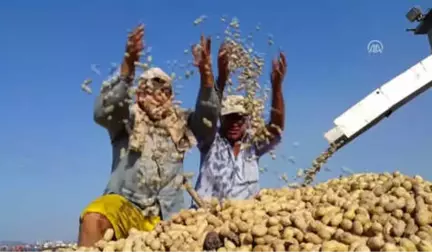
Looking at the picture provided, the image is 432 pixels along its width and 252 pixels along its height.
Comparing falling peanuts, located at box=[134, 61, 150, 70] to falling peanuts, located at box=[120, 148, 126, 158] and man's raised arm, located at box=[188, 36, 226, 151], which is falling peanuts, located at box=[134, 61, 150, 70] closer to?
man's raised arm, located at box=[188, 36, 226, 151]

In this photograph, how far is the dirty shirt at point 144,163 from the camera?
102 inches

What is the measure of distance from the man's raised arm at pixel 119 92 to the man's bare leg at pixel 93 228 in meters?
0.51

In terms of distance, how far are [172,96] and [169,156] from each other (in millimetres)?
307

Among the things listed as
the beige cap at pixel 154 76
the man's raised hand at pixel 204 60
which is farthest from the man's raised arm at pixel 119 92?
the man's raised hand at pixel 204 60

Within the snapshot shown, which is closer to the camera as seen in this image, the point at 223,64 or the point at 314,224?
the point at 314,224

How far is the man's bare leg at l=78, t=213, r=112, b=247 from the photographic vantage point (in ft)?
7.61

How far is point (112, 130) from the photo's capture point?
269 centimetres

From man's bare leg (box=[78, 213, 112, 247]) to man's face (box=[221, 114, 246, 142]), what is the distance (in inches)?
41.6

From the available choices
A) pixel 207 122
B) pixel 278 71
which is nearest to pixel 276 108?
pixel 278 71

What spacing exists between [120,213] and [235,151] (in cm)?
92

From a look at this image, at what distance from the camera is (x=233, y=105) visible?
116 inches

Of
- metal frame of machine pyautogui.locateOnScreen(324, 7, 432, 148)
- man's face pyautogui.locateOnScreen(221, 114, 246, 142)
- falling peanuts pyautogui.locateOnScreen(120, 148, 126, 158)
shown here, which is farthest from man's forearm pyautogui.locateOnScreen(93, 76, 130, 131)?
metal frame of machine pyautogui.locateOnScreen(324, 7, 432, 148)

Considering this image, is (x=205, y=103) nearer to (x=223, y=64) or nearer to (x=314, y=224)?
(x=223, y=64)

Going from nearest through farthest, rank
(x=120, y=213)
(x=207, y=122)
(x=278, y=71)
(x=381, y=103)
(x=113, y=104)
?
(x=120, y=213) < (x=113, y=104) < (x=207, y=122) < (x=278, y=71) < (x=381, y=103)
